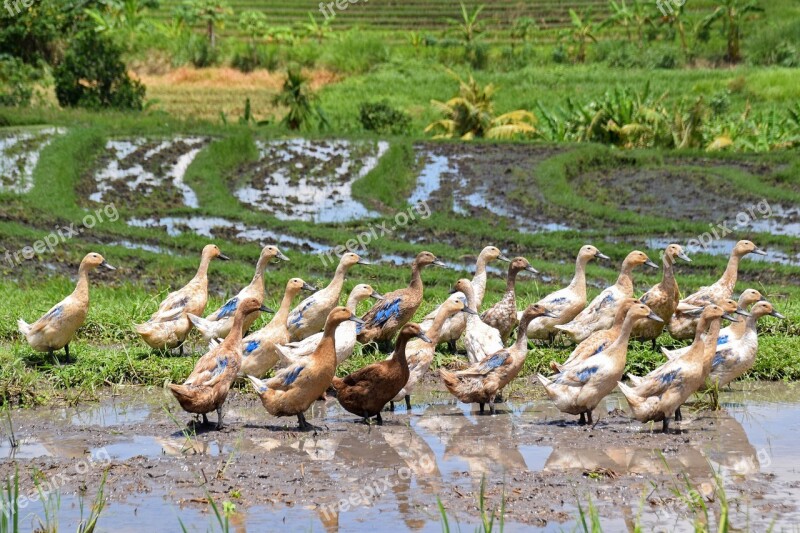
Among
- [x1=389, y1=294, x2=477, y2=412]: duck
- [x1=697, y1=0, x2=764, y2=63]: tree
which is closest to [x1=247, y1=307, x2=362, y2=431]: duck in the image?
[x1=389, y1=294, x2=477, y2=412]: duck

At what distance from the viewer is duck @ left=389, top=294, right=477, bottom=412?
10711mm

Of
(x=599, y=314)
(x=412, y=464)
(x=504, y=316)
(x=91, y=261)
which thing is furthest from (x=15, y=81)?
(x=412, y=464)

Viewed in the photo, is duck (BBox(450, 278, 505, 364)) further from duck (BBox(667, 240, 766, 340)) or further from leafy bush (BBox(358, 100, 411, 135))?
leafy bush (BBox(358, 100, 411, 135))

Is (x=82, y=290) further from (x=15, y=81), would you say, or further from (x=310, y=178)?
(x=15, y=81)

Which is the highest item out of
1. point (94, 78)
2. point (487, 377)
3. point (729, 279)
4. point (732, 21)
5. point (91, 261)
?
point (91, 261)

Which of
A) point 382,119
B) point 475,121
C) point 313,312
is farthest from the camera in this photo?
point 382,119

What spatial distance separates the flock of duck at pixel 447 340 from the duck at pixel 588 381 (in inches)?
0.4

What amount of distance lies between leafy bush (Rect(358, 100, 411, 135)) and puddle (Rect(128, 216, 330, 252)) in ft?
42.0

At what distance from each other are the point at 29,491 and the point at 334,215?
1506 centimetres

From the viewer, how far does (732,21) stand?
1811 inches

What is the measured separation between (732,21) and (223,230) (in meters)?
31.2

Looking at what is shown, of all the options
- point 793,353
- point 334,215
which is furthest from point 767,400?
point 334,215

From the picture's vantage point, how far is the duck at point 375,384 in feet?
32.7

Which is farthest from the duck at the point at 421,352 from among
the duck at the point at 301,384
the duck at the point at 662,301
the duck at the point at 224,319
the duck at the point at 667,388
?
the duck at the point at 662,301
